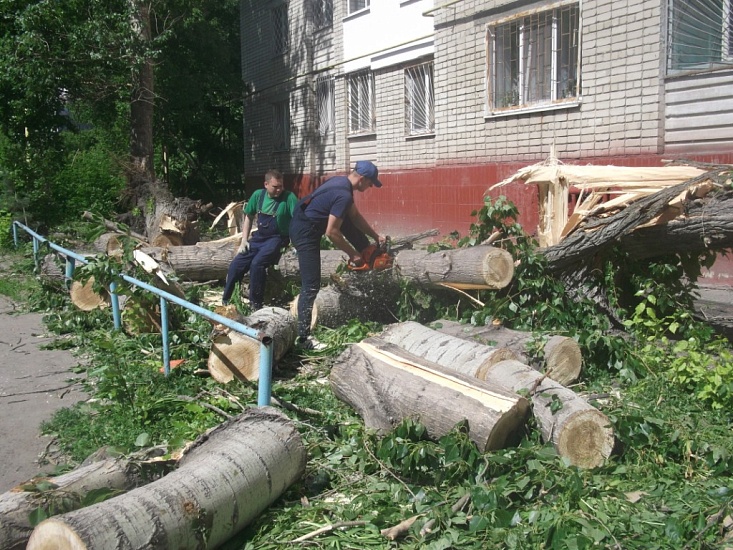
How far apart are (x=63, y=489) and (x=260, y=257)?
14.0ft

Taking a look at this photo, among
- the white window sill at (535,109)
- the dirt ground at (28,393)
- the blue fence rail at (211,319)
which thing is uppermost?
the white window sill at (535,109)

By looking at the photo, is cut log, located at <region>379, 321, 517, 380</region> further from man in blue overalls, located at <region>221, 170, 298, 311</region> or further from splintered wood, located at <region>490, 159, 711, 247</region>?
man in blue overalls, located at <region>221, 170, 298, 311</region>

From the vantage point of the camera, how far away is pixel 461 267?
630 centimetres

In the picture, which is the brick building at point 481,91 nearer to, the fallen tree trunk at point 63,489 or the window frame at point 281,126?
the window frame at point 281,126

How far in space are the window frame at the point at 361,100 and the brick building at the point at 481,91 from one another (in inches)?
1.3

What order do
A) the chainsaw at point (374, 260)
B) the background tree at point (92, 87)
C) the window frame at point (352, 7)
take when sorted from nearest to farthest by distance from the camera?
the chainsaw at point (374, 260)
the background tree at point (92, 87)
the window frame at point (352, 7)

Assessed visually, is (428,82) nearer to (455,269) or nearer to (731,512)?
(455,269)

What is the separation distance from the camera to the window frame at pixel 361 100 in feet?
49.7

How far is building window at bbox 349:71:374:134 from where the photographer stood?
1521cm

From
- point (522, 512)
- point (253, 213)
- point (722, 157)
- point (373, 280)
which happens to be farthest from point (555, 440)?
point (722, 157)

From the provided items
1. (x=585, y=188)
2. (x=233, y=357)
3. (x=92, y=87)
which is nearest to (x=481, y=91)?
(x=585, y=188)

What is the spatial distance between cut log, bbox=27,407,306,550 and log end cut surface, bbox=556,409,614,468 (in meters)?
1.44

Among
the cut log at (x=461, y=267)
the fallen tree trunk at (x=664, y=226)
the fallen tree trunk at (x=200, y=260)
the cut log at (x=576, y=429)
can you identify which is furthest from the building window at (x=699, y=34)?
the cut log at (x=576, y=429)

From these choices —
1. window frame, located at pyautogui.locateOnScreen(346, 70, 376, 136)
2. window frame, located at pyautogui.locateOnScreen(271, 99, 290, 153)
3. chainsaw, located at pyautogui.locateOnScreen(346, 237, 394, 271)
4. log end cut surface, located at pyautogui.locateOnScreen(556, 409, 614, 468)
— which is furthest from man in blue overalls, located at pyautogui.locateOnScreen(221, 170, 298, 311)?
window frame, located at pyautogui.locateOnScreen(271, 99, 290, 153)
